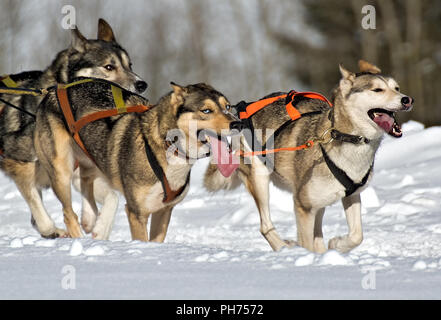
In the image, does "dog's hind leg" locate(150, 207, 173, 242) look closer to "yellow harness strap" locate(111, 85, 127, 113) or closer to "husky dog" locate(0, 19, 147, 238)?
"yellow harness strap" locate(111, 85, 127, 113)

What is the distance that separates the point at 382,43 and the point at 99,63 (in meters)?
20.6

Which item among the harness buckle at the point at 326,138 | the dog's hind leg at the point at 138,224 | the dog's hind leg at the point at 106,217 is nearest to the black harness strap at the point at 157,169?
the dog's hind leg at the point at 138,224

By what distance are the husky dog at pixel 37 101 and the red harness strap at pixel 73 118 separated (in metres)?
0.53

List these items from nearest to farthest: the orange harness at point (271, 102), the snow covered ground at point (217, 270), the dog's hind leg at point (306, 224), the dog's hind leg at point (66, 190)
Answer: the snow covered ground at point (217, 270), the dog's hind leg at point (306, 224), the dog's hind leg at point (66, 190), the orange harness at point (271, 102)

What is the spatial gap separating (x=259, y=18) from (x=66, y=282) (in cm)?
2332

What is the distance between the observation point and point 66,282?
126 inches

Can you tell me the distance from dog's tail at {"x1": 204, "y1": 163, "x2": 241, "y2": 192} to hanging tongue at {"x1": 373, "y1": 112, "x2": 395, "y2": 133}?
5.33ft

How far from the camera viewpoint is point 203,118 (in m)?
4.60

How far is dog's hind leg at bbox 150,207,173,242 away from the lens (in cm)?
519

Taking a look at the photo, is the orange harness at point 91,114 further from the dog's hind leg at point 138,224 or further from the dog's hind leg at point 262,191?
the dog's hind leg at point 262,191

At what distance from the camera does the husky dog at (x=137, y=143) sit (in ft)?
15.2

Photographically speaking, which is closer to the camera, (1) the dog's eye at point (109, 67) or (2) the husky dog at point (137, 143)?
(2) the husky dog at point (137, 143)

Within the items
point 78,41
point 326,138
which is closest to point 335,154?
point 326,138

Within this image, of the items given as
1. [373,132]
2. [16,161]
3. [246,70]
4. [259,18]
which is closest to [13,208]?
[16,161]
